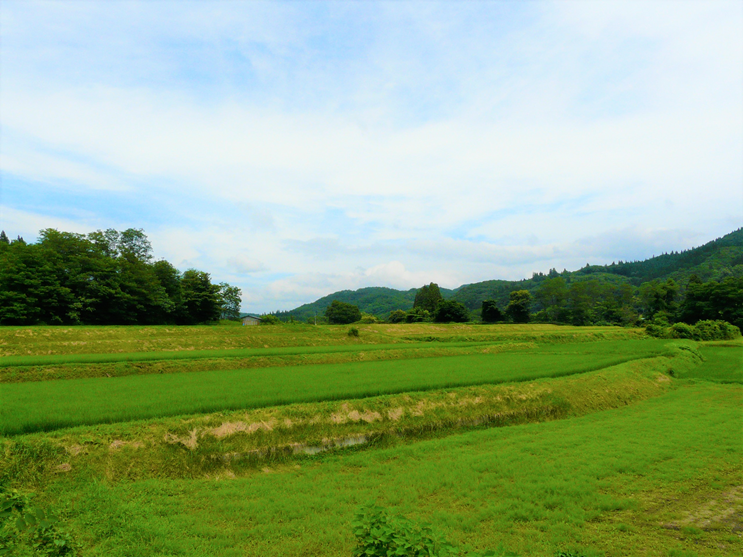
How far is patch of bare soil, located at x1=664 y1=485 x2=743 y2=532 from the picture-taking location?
632 centimetres

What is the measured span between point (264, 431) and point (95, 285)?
42.4 meters

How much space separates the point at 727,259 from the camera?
5007 inches

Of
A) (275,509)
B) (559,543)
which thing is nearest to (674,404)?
(559,543)

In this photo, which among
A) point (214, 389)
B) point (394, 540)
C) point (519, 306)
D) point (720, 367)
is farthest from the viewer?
point (519, 306)

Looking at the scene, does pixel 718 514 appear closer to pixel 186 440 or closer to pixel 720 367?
pixel 186 440

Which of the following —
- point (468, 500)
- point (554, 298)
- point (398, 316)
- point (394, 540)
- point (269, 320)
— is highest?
point (554, 298)

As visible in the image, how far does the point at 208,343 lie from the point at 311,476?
82.1ft

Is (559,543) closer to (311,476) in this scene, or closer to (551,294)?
(311,476)

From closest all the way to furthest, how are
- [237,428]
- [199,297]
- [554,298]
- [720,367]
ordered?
Answer: [237,428], [720,367], [199,297], [554,298]

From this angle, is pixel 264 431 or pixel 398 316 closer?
pixel 264 431

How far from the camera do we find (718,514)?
671 centimetres

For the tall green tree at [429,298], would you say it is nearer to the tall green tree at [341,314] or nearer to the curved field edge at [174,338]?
the tall green tree at [341,314]

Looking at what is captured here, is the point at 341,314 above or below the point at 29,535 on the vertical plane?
above

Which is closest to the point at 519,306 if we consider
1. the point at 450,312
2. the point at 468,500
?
the point at 450,312
